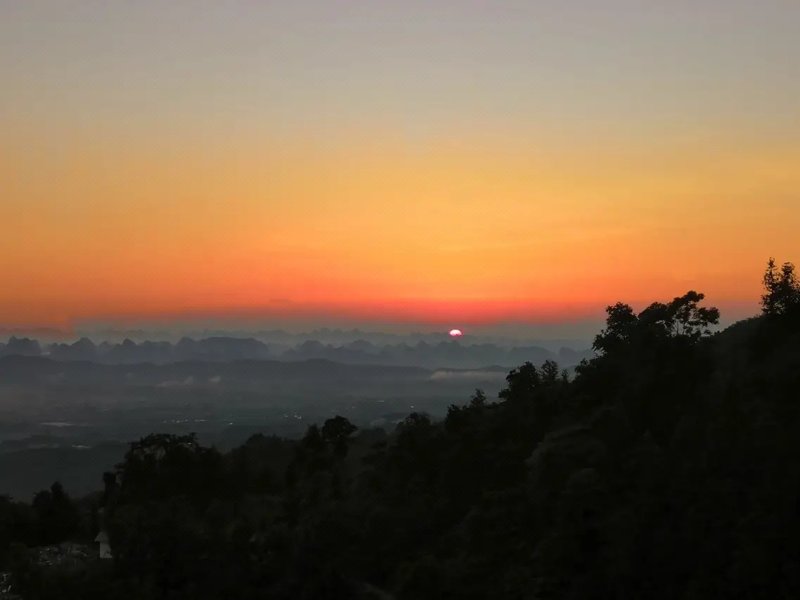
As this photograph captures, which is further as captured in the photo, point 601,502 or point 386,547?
point 386,547

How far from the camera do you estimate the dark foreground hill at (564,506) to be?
28.3 meters

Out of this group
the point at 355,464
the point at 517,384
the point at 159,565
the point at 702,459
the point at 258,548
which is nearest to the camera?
the point at 702,459

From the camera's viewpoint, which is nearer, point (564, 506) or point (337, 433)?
point (564, 506)

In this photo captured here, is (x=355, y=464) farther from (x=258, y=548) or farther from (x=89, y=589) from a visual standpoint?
(x=89, y=589)

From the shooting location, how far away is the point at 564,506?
32.2 metres

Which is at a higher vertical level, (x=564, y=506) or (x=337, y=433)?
(x=337, y=433)

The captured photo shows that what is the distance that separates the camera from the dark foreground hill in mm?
28266

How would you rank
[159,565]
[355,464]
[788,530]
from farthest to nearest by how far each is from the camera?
[355,464] < [159,565] < [788,530]

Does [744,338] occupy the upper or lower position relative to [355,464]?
upper

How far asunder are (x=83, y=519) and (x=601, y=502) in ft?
131

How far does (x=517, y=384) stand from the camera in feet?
174

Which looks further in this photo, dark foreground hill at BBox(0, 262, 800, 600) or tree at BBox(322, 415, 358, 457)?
tree at BBox(322, 415, 358, 457)

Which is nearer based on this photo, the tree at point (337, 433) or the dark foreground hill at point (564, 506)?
the dark foreground hill at point (564, 506)

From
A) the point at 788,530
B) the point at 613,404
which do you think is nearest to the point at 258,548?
the point at 613,404
